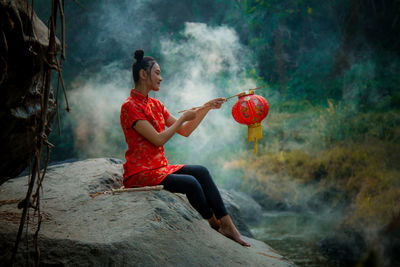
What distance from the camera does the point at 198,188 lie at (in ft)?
7.76

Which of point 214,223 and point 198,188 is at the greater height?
point 198,188

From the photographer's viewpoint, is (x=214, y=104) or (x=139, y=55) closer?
(x=139, y=55)

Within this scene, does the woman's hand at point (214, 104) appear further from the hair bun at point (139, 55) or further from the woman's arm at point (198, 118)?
the hair bun at point (139, 55)

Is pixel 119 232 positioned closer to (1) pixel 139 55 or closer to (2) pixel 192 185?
(2) pixel 192 185

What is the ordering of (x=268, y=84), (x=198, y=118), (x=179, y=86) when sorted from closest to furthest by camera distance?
(x=198, y=118) → (x=268, y=84) → (x=179, y=86)

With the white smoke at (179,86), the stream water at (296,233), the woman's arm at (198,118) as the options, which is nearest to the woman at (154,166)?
the woman's arm at (198,118)

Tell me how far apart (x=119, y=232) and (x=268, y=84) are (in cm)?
890

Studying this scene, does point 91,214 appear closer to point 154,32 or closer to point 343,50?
point 343,50

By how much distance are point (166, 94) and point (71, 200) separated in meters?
8.38

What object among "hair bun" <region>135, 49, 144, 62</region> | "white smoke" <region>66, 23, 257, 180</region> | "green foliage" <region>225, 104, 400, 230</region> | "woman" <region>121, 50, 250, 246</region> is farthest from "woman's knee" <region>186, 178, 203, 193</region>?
"white smoke" <region>66, 23, 257, 180</region>

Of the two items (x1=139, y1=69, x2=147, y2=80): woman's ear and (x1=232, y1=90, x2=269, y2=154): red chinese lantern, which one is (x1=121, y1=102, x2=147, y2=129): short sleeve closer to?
(x1=139, y1=69, x2=147, y2=80): woman's ear

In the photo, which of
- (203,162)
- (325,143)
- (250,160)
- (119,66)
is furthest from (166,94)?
(325,143)

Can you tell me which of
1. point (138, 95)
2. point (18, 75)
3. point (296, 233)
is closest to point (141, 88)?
point (138, 95)

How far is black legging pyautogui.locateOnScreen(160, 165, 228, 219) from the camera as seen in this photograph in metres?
2.36
